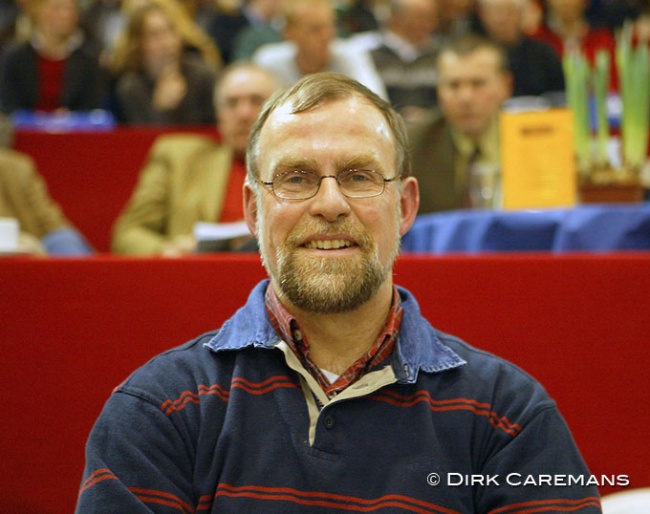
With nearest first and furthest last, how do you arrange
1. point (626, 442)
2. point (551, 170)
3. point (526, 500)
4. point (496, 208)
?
point (526, 500), point (626, 442), point (551, 170), point (496, 208)

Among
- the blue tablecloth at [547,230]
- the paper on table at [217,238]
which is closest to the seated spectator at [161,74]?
the paper on table at [217,238]

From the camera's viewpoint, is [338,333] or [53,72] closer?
[338,333]

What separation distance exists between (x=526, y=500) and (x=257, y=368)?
1.21 feet

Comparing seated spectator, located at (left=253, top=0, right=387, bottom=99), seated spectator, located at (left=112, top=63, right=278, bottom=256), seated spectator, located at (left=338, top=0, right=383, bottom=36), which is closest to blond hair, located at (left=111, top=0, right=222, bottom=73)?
seated spectator, located at (left=253, top=0, right=387, bottom=99)

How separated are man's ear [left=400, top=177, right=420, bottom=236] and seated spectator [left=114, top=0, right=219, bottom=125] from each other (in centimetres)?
290

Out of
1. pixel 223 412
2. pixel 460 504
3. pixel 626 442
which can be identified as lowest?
pixel 626 442

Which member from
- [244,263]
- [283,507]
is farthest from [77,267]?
[283,507]

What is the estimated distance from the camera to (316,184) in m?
1.22

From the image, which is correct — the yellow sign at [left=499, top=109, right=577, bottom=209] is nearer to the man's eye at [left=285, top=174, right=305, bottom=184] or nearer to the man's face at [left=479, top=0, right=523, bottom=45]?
the man's eye at [left=285, top=174, right=305, bottom=184]

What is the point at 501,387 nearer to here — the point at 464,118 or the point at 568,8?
the point at 464,118

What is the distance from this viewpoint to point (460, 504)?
3.65 ft

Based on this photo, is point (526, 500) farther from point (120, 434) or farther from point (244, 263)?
point (244, 263)

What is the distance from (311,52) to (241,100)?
89 cm

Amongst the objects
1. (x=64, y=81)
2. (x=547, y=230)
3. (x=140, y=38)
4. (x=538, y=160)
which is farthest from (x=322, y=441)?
(x=64, y=81)
